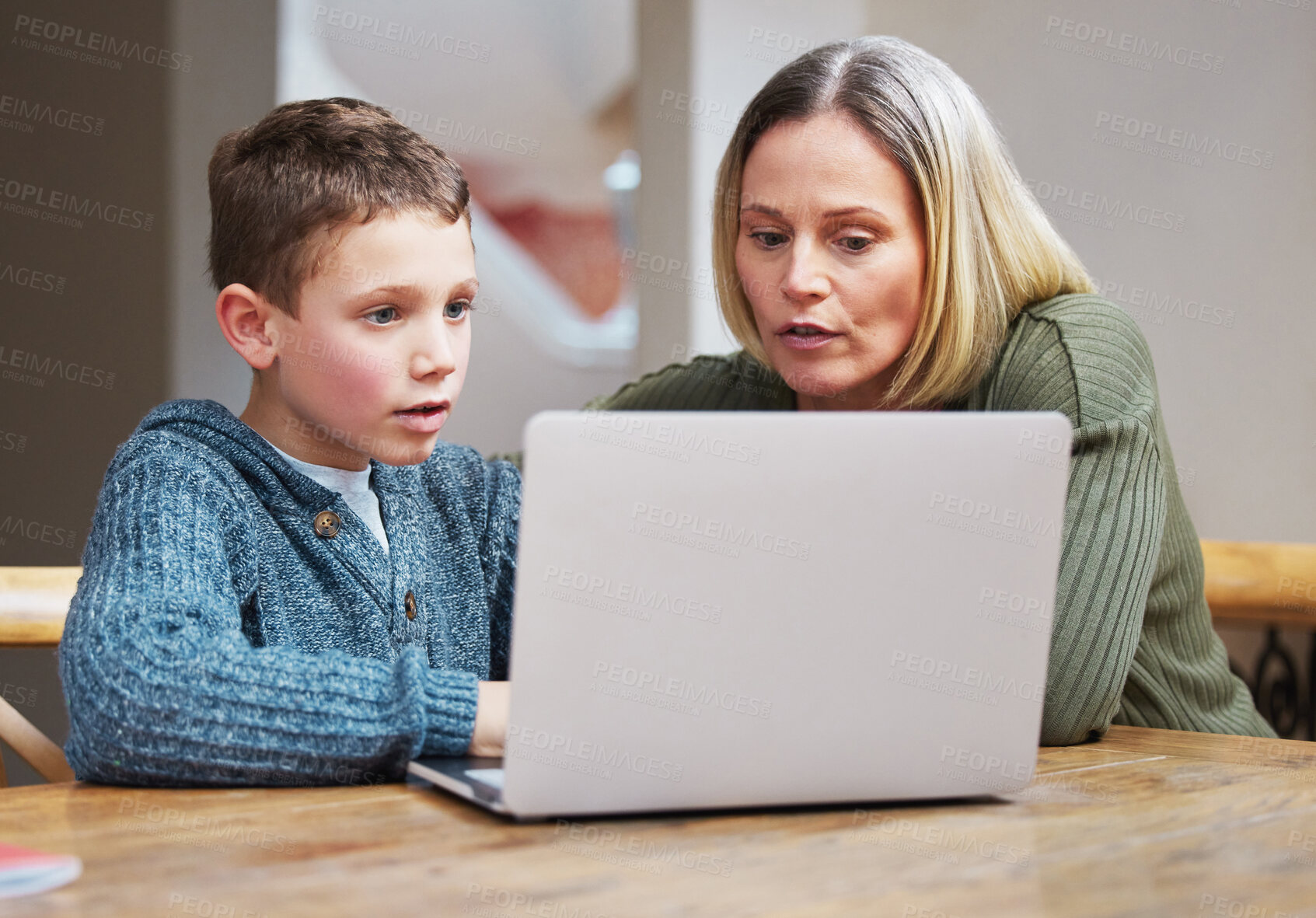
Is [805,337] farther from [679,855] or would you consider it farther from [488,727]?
[679,855]

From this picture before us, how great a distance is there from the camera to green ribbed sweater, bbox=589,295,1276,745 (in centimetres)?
102

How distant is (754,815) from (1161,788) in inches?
11.5

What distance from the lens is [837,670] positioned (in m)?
0.68

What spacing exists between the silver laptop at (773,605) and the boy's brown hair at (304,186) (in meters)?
0.46

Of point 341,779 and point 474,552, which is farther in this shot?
point 474,552

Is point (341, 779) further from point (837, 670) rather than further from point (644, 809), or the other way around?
point (837, 670)

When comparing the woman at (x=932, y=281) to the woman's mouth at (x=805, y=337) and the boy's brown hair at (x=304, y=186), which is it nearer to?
the woman's mouth at (x=805, y=337)

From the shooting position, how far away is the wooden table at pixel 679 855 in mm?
546

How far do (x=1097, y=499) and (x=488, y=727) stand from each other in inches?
23.4

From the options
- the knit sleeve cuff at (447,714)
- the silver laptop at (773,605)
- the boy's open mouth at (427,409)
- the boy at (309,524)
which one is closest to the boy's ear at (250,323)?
the boy at (309,524)

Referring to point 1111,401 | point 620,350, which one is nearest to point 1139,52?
point 1111,401

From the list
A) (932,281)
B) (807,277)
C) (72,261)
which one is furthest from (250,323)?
(72,261)

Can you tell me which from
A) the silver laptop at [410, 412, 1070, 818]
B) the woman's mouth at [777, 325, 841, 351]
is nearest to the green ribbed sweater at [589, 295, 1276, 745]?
the woman's mouth at [777, 325, 841, 351]

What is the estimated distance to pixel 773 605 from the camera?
0.66 meters
